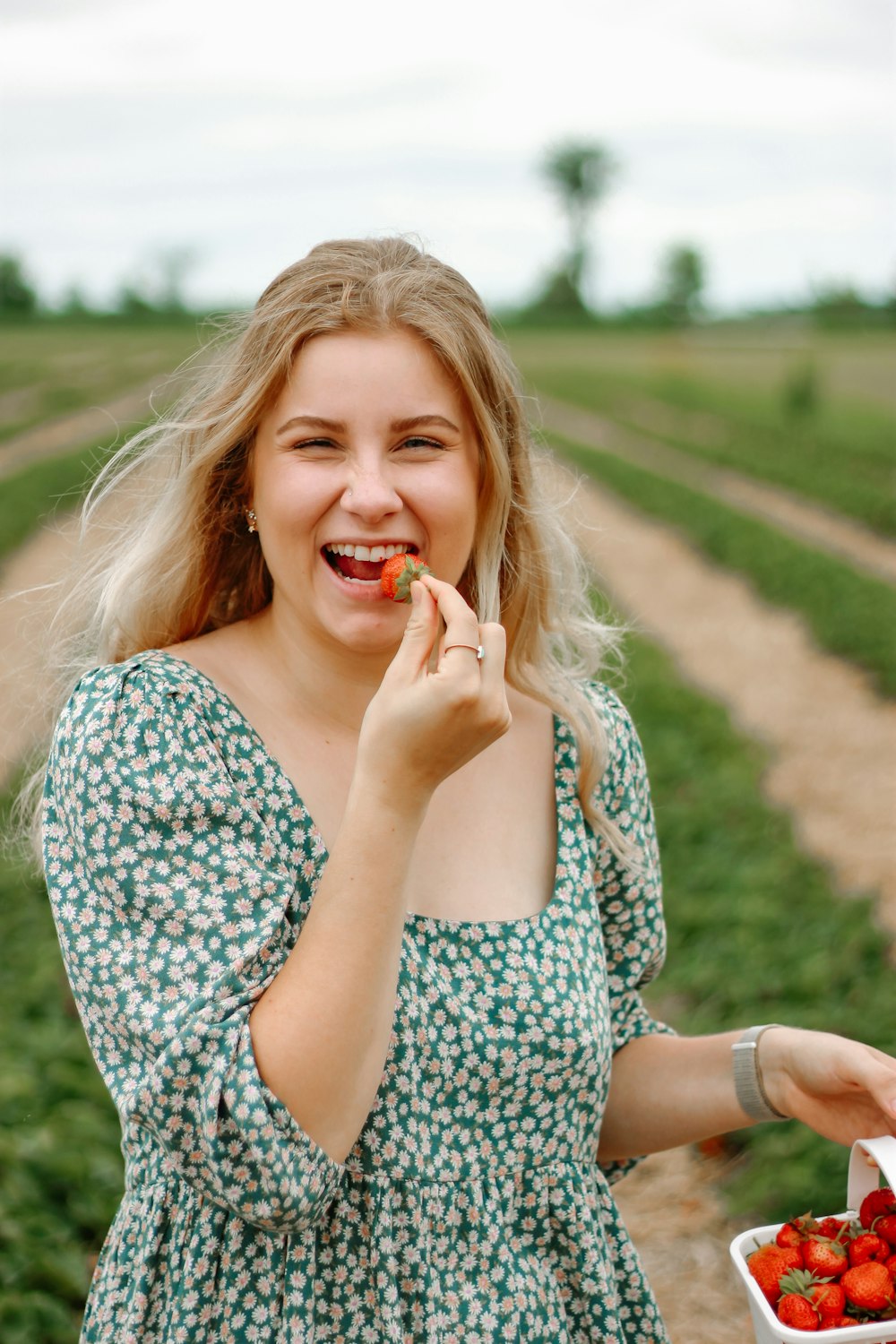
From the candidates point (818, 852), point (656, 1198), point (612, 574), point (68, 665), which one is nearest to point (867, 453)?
point (612, 574)

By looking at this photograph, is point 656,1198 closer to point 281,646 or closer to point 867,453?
point 281,646

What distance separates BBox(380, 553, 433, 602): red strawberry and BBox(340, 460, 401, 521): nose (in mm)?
59

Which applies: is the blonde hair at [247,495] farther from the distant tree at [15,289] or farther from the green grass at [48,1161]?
the distant tree at [15,289]

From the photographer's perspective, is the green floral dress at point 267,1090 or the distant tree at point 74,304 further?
the distant tree at point 74,304

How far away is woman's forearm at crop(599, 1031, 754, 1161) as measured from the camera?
1751 mm

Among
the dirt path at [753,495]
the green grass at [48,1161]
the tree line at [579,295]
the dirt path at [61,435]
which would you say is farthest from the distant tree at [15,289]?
the green grass at [48,1161]

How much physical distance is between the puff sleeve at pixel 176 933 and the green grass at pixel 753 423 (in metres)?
14.6

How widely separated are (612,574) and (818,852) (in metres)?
8.30

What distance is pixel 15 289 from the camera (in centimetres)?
5350

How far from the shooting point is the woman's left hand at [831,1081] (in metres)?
1.49

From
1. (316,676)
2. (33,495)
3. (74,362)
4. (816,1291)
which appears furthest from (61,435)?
(816,1291)

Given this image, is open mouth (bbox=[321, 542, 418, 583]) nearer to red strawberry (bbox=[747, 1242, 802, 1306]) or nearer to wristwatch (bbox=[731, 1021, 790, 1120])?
wristwatch (bbox=[731, 1021, 790, 1120])

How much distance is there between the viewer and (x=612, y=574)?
14.0m

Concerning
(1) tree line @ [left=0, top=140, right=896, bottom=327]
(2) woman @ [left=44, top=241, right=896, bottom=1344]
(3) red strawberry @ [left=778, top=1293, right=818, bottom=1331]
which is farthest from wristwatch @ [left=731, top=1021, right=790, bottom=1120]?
(1) tree line @ [left=0, top=140, right=896, bottom=327]
